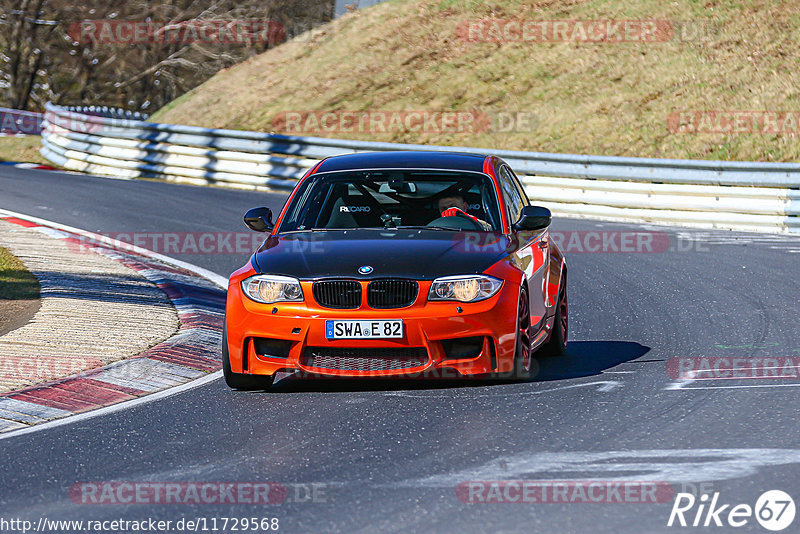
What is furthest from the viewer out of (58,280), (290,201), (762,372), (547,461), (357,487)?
(58,280)

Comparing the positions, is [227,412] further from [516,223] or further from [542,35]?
[542,35]

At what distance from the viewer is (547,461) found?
19.5 feet

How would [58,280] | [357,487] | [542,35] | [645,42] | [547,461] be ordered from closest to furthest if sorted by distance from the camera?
[357,487] → [547,461] → [58,280] → [645,42] → [542,35]

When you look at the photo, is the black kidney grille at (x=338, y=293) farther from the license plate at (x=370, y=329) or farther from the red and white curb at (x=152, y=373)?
the red and white curb at (x=152, y=373)

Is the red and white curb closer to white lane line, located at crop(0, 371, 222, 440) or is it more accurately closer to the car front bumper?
white lane line, located at crop(0, 371, 222, 440)

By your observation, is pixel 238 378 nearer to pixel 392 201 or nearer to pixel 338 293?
pixel 338 293

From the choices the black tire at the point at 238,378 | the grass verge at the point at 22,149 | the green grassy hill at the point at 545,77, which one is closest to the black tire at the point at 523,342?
the black tire at the point at 238,378

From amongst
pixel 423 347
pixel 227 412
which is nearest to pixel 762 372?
pixel 423 347

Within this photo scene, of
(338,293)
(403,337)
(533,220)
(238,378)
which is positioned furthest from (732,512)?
(533,220)

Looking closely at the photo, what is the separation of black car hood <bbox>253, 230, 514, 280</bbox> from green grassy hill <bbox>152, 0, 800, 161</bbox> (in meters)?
17.6

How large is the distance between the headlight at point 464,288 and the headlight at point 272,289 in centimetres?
84

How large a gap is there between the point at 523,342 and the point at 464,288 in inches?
24.6

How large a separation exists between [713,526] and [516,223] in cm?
426

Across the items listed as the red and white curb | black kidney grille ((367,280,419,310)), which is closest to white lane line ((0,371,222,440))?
the red and white curb
